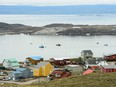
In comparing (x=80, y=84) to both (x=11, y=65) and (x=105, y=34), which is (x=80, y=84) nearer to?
(x=11, y=65)

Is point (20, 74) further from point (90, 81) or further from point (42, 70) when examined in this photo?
point (90, 81)

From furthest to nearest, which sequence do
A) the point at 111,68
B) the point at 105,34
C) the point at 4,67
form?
the point at 105,34, the point at 4,67, the point at 111,68

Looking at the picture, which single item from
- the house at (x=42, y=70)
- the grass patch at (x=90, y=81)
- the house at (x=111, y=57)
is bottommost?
the grass patch at (x=90, y=81)

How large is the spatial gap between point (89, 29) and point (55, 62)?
99320mm

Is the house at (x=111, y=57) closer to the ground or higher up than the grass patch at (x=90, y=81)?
higher up

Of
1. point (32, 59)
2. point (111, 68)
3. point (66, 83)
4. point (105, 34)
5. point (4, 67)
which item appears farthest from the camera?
point (105, 34)

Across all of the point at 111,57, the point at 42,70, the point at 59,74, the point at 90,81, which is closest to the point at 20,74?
the point at 42,70

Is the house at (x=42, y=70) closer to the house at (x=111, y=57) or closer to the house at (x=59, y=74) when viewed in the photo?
the house at (x=59, y=74)

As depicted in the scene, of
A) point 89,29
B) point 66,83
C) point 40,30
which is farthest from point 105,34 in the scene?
point 66,83

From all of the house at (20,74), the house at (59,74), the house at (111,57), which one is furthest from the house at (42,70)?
the house at (111,57)

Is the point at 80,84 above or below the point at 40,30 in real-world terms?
below

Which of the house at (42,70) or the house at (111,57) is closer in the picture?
the house at (42,70)

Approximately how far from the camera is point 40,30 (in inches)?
5773

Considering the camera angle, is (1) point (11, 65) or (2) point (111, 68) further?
(1) point (11, 65)
